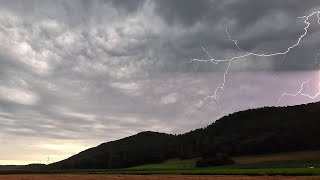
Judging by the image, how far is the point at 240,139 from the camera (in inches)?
5955

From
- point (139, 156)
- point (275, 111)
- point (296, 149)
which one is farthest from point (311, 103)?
point (139, 156)

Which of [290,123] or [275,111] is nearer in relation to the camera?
[290,123]

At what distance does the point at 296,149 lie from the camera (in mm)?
126250

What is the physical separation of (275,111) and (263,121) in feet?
30.2

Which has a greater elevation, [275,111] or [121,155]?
[275,111]

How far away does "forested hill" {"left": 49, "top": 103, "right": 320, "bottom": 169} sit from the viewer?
134m

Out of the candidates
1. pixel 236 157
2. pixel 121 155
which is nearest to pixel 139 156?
pixel 121 155

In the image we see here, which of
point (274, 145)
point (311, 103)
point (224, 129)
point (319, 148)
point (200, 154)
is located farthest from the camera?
point (224, 129)

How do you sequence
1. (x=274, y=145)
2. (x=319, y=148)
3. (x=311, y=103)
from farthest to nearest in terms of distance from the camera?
(x=311, y=103) < (x=274, y=145) < (x=319, y=148)

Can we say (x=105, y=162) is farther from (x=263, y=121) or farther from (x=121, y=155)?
(x=263, y=121)

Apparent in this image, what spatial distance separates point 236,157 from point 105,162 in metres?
71.7

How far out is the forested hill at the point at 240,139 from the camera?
5256 inches

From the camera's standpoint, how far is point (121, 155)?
189 metres

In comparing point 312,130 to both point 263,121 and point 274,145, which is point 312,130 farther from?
point 263,121
